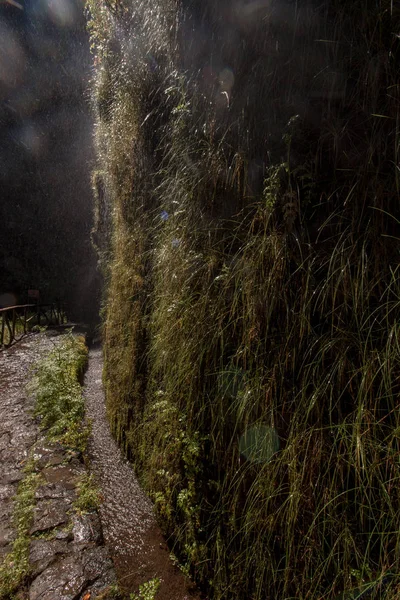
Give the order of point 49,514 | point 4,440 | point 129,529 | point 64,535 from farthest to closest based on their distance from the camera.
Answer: point 4,440 → point 129,529 → point 49,514 → point 64,535

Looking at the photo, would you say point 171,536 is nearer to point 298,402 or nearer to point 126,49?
point 298,402

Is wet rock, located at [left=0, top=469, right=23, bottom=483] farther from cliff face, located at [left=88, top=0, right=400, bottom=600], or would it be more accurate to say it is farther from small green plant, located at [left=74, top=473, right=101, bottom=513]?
cliff face, located at [left=88, top=0, right=400, bottom=600]

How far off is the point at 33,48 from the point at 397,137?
→ 70.3ft

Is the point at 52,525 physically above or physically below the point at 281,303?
below

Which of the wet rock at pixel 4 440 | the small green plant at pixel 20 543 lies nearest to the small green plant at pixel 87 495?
the small green plant at pixel 20 543

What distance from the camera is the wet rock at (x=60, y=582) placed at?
1826 mm

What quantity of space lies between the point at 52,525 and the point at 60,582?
0.46 meters

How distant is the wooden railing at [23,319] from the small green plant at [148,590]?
620 cm

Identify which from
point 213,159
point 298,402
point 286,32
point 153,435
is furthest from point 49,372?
point 286,32

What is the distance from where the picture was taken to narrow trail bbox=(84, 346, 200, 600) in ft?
6.76

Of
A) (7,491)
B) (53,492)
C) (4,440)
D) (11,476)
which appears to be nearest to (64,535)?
(53,492)

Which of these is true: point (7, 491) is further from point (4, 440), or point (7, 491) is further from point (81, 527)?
point (4, 440)

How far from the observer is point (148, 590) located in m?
1.98

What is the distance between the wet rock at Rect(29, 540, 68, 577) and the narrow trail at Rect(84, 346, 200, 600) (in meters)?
0.36
